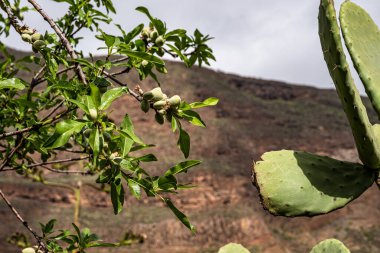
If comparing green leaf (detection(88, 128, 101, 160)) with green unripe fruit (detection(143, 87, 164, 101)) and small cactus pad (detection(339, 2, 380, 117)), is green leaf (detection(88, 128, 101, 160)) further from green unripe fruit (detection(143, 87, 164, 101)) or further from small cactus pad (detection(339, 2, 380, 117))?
small cactus pad (detection(339, 2, 380, 117))

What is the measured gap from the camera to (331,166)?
283 centimetres

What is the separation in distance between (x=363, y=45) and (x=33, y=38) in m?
1.84

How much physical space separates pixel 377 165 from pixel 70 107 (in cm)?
167

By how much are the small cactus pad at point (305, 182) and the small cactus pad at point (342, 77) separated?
215 mm

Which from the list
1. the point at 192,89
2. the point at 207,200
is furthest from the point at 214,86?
the point at 207,200

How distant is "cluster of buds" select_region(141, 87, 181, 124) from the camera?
83.4 inches

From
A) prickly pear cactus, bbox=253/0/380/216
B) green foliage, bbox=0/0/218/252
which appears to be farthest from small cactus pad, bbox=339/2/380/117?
green foliage, bbox=0/0/218/252

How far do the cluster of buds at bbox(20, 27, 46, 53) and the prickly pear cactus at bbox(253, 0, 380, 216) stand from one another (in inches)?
52.1

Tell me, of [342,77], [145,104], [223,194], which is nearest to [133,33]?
[145,104]

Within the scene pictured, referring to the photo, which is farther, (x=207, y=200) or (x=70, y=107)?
(x=207, y=200)

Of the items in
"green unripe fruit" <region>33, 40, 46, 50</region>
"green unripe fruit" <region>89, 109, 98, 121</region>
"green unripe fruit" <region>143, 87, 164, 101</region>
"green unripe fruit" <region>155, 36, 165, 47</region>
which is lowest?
"green unripe fruit" <region>89, 109, 98, 121</region>

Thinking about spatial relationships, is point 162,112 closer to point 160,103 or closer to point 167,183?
point 160,103

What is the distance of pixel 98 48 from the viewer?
2.69m

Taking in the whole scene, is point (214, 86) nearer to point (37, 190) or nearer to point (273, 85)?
point (273, 85)
